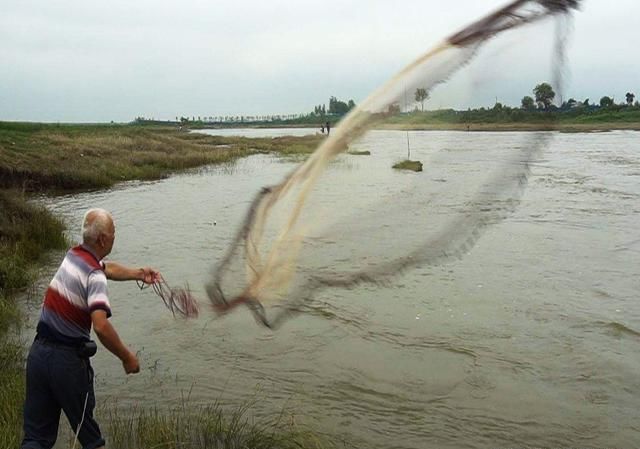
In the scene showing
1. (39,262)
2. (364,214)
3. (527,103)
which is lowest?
(39,262)

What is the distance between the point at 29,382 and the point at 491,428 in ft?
15.2

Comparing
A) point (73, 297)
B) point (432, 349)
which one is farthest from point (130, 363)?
point (432, 349)

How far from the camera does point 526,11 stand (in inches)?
160

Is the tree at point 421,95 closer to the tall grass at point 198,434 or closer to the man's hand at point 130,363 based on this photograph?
the man's hand at point 130,363

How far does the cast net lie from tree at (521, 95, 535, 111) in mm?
242

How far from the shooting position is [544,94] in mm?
4418

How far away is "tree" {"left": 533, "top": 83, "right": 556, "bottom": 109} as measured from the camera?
4268 millimetres

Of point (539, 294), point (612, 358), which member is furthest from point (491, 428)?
point (539, 294)

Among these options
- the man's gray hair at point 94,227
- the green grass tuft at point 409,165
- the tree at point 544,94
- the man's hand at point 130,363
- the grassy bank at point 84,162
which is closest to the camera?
the man's hand at point 130,363

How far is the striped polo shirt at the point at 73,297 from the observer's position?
399 cm

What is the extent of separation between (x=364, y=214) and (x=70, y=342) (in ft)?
8.21

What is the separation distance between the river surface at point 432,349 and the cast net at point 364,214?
149 millimetres

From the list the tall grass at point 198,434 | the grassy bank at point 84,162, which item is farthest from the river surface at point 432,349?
the grassy bank at point 84,162

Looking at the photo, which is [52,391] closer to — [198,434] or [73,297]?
[73,297]
